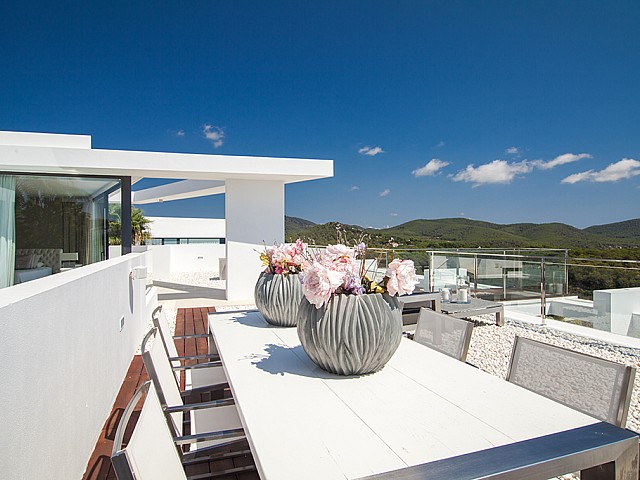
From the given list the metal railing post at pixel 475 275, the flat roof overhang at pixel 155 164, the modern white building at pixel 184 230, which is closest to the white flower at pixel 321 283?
the flat roof overhang at pixel 155 164

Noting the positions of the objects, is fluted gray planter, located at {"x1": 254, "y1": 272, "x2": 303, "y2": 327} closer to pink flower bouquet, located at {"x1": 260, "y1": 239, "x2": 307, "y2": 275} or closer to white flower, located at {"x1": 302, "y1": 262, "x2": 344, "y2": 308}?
pink flower bouquet, located at {"x1": 260, "y1": 239, "x2": 307, "y2": 275}

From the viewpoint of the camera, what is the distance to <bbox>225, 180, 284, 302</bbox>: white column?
8.82 metres

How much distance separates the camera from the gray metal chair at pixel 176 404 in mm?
1795

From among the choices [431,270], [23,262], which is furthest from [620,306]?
[23,262]

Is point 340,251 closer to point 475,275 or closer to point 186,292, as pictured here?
point 475,275

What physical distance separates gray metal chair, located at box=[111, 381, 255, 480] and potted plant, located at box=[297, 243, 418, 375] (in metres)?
0.63

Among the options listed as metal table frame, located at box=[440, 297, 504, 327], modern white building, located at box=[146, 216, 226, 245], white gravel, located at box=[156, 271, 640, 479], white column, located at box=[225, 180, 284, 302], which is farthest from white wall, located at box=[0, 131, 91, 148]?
modern white building, located at box=[146, 216, 226, 245]

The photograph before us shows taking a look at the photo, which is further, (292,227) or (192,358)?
(292,227)

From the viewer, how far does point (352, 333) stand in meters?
1.71

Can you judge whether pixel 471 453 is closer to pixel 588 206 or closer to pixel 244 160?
pixel 244 160

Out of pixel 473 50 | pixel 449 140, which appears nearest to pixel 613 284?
pixel 473 50

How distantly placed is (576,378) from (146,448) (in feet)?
5.23

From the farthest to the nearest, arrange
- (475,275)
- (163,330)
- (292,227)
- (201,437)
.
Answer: (292,227)
(475,275)
(163,330)
(201,437)

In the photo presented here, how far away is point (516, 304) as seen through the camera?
743 cm
